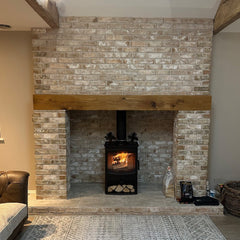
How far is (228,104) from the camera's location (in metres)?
3.52

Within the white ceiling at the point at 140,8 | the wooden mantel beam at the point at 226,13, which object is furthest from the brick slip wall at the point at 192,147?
the white ceiling at the point at 140,8

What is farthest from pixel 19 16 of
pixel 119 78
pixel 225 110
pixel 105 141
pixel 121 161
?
pixel 225 110

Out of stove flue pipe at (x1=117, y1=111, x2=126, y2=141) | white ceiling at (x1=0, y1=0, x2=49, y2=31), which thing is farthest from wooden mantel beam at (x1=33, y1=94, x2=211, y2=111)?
white ceiling at (x1=0, y1=0, x2=49, y2=31)

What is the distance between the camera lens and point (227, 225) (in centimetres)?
285

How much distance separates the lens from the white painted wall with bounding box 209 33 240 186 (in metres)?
3.42

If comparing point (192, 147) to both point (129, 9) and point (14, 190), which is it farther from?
point (14, 190)

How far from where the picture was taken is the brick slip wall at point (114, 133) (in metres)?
3.71

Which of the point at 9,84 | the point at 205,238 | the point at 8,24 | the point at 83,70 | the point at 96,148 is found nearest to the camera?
the point at 205,238

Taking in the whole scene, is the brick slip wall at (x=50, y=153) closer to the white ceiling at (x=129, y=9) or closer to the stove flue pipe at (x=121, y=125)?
the stove flue pipe at (x=121, y=125)

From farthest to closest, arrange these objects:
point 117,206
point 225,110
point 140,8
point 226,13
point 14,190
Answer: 1. point 225,110
2. point 117,206
3. point 140,8
4. point 226,13
5. point 14,190

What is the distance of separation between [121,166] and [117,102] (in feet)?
3.11

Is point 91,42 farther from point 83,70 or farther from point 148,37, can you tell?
point 148,37

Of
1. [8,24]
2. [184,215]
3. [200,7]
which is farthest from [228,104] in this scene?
[8,24]

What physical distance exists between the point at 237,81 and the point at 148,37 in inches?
59.3
